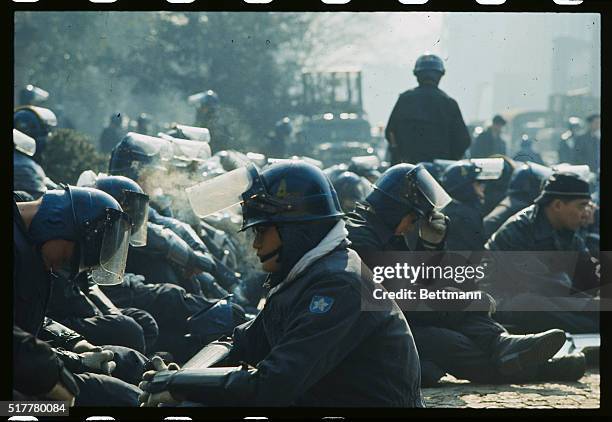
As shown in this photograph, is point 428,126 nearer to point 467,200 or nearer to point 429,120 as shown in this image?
point 429,120

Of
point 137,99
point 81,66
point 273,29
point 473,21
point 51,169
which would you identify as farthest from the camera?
point 137,99

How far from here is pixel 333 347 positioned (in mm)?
4492

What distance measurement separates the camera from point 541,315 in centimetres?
817

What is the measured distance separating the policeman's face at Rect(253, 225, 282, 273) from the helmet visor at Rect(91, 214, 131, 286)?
26.2 inches

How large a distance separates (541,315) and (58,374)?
13.6 ft

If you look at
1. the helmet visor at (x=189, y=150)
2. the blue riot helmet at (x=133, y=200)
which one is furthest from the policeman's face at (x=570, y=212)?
the blue riot helmet at (x=133, y=200)

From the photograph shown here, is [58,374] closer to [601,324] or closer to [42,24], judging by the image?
[601,324]

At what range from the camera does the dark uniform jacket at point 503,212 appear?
9904 millimetres

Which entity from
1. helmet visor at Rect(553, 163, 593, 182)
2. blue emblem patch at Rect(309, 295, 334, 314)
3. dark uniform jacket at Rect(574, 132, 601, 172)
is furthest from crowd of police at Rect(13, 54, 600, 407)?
dark uniform jacket at Rect(574, 132, 601, 172)

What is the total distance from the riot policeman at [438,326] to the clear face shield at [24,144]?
2.62 meters

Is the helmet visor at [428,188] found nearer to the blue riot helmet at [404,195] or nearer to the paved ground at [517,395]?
the blue riot helmet at [404,195]

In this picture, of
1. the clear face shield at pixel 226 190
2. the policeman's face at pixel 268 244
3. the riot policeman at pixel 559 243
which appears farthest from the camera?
the riot policeman at pixel 559 243

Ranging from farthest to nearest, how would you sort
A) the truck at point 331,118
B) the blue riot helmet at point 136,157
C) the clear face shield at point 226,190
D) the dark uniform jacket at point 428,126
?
the truck at point 331,118, the dark uniform jacket at point 428,126, the blue riot helmet at point 136,157, the clear face shield at point 226,190

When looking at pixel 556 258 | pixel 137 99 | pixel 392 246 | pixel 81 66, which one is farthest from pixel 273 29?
pixel 392 246
